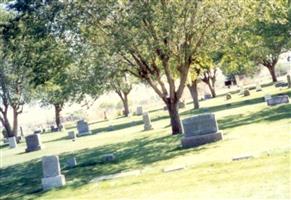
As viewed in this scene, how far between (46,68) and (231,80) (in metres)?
74.3

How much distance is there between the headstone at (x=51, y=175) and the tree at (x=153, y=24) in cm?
678

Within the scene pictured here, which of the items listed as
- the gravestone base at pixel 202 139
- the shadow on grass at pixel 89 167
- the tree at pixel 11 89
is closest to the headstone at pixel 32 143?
the shadow on grass at pixel 89 167

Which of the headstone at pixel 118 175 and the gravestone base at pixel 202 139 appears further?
the gravestone base at pixel 202 139

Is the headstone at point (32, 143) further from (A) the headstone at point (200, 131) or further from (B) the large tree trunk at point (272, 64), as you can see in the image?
(B) the large tree trunk at point (272, 64)

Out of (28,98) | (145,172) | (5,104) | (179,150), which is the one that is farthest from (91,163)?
(28,98)

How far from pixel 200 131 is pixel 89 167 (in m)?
4.09

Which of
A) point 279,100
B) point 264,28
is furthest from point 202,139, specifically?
point 264,28

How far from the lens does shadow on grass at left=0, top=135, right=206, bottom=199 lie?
1545 centimetres

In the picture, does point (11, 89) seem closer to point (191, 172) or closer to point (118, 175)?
point (118, 175)

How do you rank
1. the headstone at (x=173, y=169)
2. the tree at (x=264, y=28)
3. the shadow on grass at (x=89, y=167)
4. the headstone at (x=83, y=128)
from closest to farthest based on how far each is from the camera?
1. the headstone at (x=173, y=169)
2. the shadow on grass at (x=89, y=167)
3. the tree at (x=264, y=28)
4. the headstone at (x=83, y=128)

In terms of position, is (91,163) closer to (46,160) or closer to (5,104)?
(46,160)

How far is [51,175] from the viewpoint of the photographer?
15125 millimetres

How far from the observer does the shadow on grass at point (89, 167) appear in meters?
15.5

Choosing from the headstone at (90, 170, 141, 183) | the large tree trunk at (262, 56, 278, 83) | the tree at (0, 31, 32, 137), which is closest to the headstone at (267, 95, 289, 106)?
the headstone at (90, 170, 141, 183)
